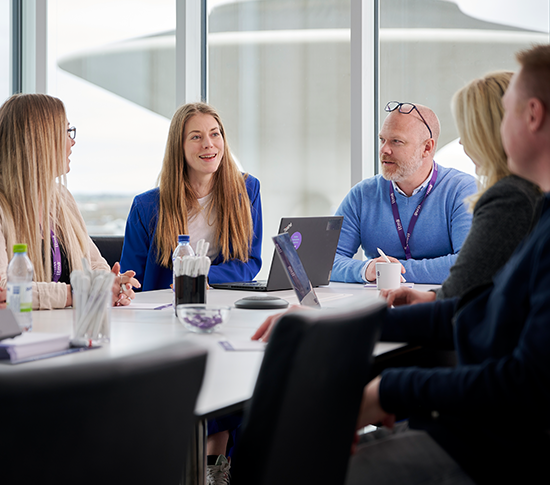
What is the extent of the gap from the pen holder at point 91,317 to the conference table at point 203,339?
0.12 feet

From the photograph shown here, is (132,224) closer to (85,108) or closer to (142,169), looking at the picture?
(142,169)

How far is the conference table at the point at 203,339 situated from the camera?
100 cm

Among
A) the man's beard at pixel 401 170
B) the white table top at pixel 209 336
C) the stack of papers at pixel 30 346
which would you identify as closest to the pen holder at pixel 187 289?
the white table top at pixel 209 336

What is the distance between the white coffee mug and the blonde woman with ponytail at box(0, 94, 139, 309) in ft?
3.21

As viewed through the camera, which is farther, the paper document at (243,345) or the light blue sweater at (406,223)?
the light blue sweater at (406,223)

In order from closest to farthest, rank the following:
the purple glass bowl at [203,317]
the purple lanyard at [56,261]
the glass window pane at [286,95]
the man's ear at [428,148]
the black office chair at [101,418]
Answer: the black office chair at [101,418] < the purple glass bowl at [203,317] < the purple lanyard at [56,261] < the man's ear at [428,148] < the glass window pane at [286,95]

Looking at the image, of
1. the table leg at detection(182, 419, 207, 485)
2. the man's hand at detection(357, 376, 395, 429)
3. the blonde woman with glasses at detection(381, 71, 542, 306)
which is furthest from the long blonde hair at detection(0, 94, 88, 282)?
the man's hand at detection(357, 376, 395, 429)

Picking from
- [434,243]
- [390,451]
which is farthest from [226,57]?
[390,451]

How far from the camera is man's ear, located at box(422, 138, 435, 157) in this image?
10.6 ft

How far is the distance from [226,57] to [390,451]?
4369 millimetres

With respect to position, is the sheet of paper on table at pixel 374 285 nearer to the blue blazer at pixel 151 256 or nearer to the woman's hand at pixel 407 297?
the blue blazer at pixel 151 256

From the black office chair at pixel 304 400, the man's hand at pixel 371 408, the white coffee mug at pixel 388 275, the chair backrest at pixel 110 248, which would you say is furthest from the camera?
the chair backrest at pixel 110 248

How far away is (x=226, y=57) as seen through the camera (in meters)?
5.00

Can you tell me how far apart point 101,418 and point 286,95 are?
171 inches
